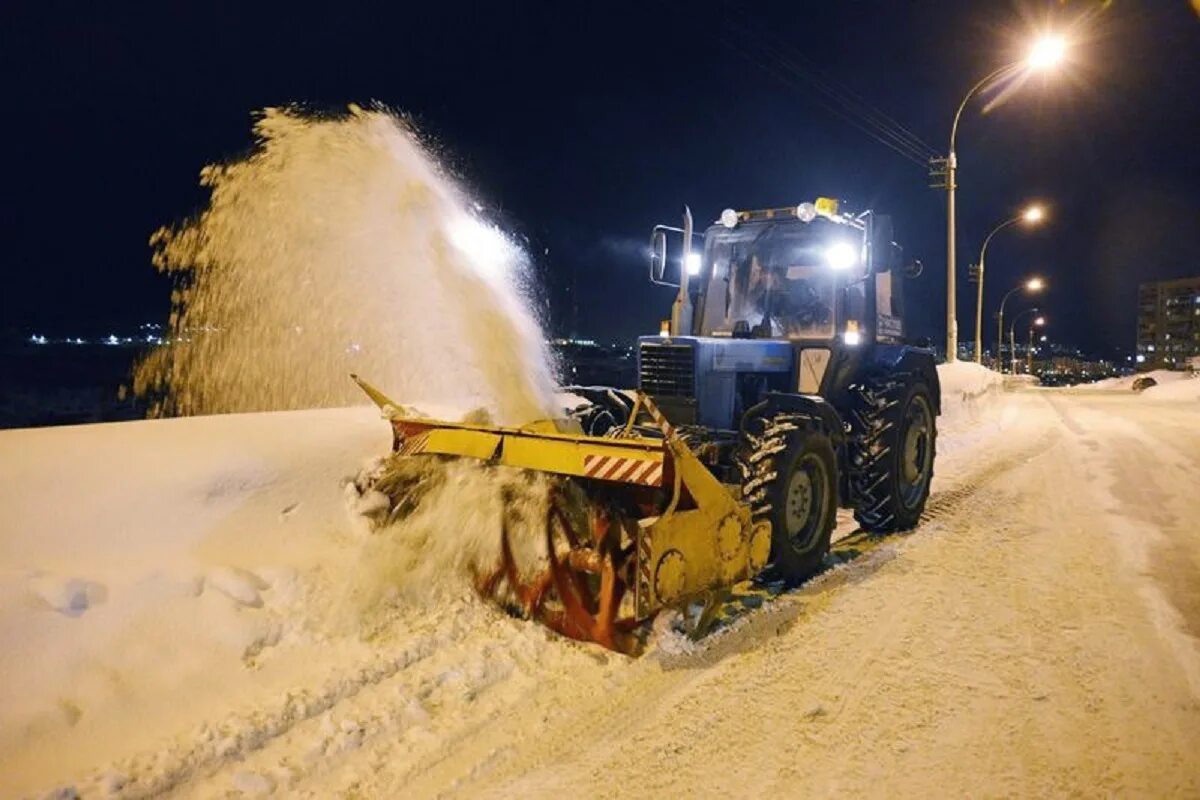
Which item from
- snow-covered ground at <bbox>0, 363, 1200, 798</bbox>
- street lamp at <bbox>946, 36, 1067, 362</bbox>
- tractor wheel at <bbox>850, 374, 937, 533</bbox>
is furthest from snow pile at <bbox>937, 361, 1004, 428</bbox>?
snow-covered ground at <bbox>0, 363, 1200, 798</bbox>

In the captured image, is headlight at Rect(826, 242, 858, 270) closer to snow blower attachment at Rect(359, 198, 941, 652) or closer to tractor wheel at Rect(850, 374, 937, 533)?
snow blower attachment at Rect(359, 198, 941, 652)

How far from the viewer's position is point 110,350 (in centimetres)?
5197

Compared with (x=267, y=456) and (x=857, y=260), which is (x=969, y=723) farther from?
Answer: (x=267, y=456)

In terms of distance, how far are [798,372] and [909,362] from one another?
2.05 meters

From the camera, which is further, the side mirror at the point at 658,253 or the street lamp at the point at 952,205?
the street lamp at the point at 952,205

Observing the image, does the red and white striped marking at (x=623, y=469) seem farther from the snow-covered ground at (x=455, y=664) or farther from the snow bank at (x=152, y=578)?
the snow bank at (x=152, y=578)

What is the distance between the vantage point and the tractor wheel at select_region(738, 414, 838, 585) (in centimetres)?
564

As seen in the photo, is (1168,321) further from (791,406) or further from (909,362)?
(791,406)

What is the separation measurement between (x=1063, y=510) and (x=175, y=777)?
27.8 feet

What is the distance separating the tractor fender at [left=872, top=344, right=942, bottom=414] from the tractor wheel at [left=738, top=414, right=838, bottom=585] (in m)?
1.85

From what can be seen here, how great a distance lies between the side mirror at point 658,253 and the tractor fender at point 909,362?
2178 millimetres

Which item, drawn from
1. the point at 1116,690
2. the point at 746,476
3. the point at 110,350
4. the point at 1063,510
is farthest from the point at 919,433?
the point at 110,350

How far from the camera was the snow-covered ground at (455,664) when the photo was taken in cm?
347

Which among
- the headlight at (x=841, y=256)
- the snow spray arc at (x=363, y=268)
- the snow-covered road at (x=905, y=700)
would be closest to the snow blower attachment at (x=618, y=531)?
the snow-covered road at (x=905, y=700)
